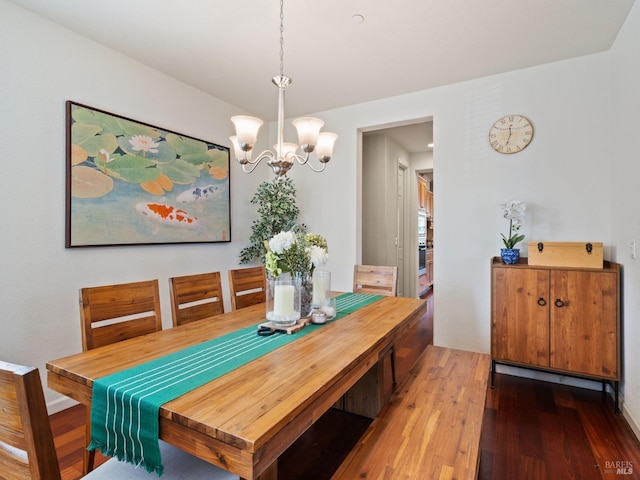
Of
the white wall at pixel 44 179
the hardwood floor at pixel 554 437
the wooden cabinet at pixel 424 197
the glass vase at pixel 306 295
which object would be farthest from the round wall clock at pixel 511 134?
the wooden cabinet at pixel 424 197

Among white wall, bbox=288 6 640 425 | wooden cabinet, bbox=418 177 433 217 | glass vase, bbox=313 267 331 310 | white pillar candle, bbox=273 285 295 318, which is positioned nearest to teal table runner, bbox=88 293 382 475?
white pillar candle, bbox=273 285 295 318

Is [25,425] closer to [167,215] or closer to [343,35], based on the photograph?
[167,215]

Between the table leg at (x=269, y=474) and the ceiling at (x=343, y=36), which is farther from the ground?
the ceiling at (x=343, y=36)

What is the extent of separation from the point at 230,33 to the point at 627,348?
11.2 feet

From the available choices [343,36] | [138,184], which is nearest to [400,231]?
[343,36]

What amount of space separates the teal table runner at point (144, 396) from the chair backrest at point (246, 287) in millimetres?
935

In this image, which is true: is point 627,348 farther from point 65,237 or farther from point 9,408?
point 65,237

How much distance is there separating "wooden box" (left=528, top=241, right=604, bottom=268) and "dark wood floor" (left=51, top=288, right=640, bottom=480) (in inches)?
39.1

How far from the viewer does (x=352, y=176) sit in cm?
371

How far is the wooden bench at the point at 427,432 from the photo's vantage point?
1109mm

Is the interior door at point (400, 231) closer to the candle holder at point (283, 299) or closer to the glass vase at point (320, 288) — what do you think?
the glass vase at point (320, 288)

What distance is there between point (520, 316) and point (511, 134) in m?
1.54

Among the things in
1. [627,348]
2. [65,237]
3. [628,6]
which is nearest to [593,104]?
[628,6]

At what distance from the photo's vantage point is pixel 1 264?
201 centimetres
